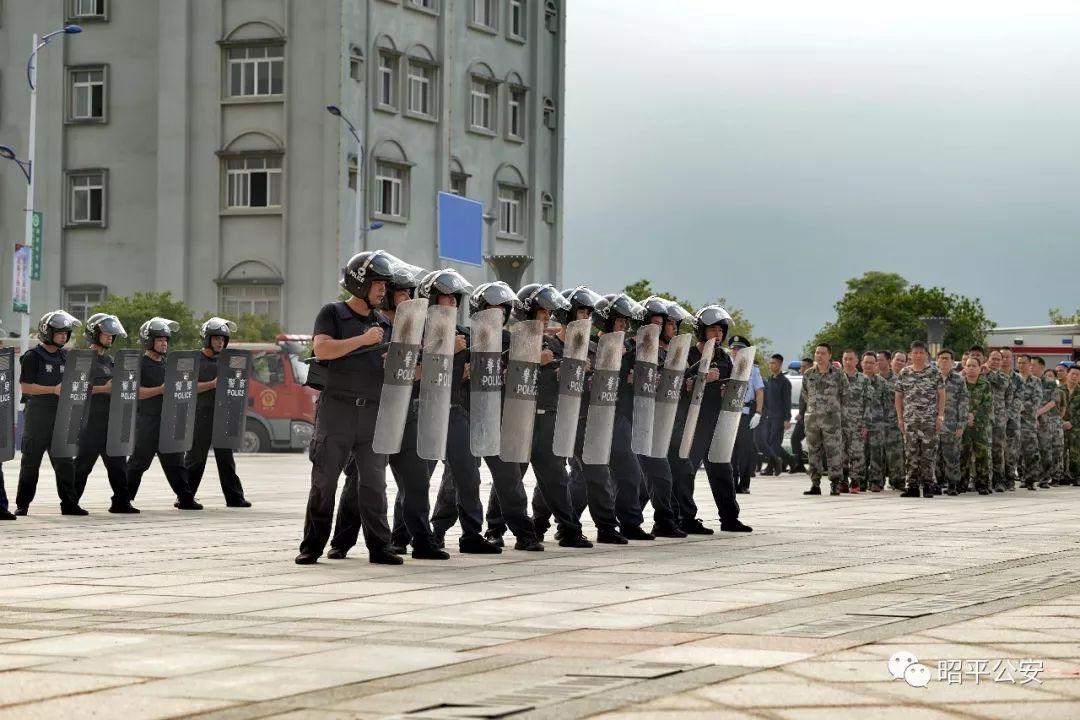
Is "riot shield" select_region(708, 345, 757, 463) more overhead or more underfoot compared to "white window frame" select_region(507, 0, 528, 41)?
more underfoot

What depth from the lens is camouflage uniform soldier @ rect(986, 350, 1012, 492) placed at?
80.9 ft

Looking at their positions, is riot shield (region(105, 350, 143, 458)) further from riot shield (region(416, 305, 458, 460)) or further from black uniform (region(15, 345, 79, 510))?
riot shield (region(416, 305, 458, 460))

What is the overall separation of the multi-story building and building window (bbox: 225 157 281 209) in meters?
0.04

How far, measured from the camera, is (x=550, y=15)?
190ft

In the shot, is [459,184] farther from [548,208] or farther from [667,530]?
[667,530]

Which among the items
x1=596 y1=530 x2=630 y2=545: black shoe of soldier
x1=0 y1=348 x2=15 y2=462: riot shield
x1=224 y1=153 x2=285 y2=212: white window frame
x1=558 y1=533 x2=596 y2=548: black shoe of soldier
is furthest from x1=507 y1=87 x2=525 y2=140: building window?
x1=558 y1=533 x2=596 y2=548: black shoe of soldier

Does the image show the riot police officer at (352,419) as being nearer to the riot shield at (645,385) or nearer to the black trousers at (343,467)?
the black trousers at (343,467)

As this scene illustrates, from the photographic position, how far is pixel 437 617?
28.4ft

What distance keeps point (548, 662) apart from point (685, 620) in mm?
1602

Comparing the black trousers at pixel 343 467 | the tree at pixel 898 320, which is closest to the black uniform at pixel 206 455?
the black trousers at pixel 343 467

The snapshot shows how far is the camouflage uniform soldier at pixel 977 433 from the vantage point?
2377 cm

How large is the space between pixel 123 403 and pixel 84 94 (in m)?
35.6

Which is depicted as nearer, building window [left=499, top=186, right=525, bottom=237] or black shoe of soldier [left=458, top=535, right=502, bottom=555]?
black shoe of soldier [left=458, top=535, right=502, bottom=555]

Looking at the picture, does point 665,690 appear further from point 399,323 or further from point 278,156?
point 278,156
